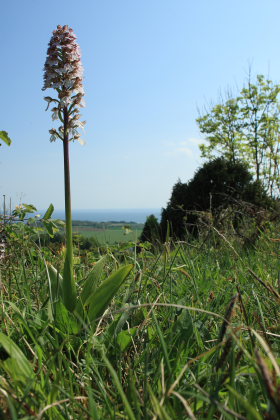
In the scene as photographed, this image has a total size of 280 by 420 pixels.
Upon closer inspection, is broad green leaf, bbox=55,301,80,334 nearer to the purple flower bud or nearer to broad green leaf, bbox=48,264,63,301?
broad green leaf, bbox=48,264,63,301

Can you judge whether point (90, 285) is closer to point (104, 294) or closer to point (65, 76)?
point (104, 294)

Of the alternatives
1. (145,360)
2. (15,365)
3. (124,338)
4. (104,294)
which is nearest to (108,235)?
(104,294)

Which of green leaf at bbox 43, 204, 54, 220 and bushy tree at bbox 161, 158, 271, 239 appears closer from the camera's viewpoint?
green leaf at bbox 43, 204, 54, 220

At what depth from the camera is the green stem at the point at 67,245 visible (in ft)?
6.23

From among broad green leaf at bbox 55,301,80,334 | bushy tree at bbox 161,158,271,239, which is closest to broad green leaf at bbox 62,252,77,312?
broad green leaf at bbox 55,301,80,334

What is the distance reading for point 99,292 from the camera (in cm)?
187

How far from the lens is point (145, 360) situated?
1.34 meters

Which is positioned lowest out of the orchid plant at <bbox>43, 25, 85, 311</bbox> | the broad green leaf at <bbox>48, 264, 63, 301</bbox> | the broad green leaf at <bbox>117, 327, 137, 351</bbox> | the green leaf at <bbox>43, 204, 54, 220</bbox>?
Result: the broad green leaf at <bbox>117, 327, 137, 351</bbox>

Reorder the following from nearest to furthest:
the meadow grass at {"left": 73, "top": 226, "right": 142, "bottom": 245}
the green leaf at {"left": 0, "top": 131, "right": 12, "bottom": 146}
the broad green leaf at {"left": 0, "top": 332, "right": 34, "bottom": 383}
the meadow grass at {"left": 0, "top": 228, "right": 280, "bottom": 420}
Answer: the meadow grass at {"left": 0, "top": 228, "right": 280, "bottom": 420}
the broad green leaf at {"left": 0, "top": 332, "right": 34, "bottom": 383}
the green leaf at {"left": 0, "top": 131, "right": 12, "bottom": 146}
the meadow grass at {"left": 73, "top": 226, "right": 142, "bottom": 245}

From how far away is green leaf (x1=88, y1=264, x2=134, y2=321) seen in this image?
1.87 metres

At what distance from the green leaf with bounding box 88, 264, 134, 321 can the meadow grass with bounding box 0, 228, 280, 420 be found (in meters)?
0.07

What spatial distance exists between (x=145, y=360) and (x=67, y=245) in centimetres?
81

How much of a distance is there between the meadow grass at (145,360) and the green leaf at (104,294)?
0.24ft

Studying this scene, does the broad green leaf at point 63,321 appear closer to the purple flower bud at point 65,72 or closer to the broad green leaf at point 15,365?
the broad green leaf at point 15,365
